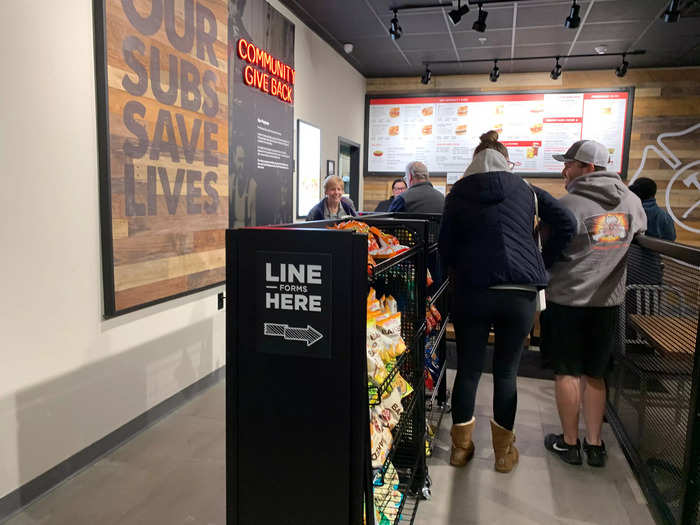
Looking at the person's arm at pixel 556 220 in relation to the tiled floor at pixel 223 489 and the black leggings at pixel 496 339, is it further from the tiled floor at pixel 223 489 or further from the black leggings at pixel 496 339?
the tiled floor at pixel 223 489

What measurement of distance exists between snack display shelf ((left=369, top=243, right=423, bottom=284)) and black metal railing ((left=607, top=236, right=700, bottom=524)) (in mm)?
963

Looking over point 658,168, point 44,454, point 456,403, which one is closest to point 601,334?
point 456,403

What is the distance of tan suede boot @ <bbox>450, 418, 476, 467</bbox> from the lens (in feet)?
8.46

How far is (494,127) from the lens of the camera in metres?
7.24

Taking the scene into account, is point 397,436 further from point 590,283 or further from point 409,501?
point 590,283

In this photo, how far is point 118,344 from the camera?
2785 mm

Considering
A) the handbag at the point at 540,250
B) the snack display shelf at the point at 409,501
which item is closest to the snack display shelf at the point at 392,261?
the handbag at the point at 540,250

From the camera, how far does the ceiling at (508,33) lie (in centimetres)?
476

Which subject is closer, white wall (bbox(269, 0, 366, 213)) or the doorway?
white wall (bbox(269, 0, 366, 213))

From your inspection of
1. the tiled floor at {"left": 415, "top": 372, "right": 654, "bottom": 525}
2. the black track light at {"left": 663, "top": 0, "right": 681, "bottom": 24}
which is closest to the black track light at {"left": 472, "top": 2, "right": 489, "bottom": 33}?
the black track light at {"left": 663, "top": 0, "right": 681, "bottom": 24}

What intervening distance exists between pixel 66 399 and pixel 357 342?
180 cm

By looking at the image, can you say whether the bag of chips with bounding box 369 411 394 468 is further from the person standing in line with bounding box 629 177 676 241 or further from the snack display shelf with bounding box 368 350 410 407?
the person standing in line with bounding box 629 177 676 241

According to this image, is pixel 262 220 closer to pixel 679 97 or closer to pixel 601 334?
pixel 601 334

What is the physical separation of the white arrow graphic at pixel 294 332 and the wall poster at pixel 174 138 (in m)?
1.61
